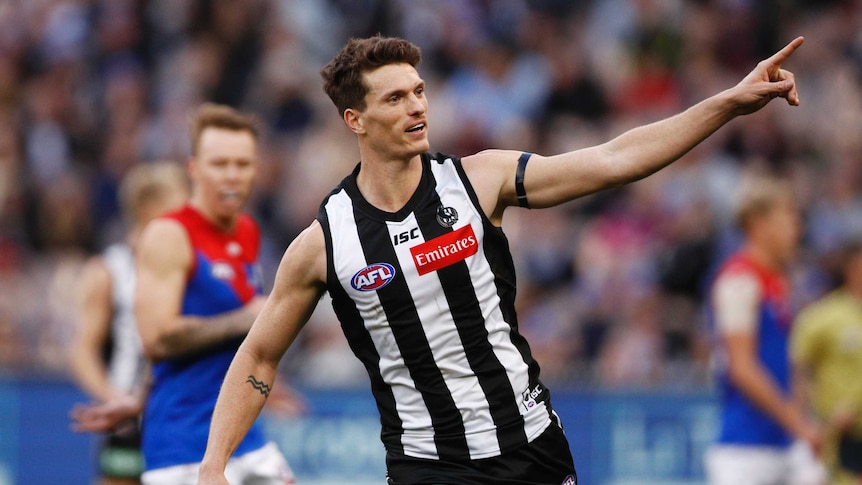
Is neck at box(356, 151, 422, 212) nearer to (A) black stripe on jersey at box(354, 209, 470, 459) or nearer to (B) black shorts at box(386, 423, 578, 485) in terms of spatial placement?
(A) black stripe on jersey at box(354, 209, 470, 459)

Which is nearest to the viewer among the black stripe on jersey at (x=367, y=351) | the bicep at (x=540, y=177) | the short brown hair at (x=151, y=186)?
the bicep at (x=540, y=177)

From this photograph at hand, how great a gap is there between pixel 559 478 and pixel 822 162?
355 inches

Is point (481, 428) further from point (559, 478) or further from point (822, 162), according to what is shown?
point (822, 162)

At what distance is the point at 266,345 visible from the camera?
17.8ft

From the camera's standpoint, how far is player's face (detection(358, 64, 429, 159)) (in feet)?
17.4

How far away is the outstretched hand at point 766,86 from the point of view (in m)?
4.89

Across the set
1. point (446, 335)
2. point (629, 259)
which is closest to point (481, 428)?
point (446, 335)

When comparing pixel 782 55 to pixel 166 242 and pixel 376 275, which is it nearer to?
pixel 376 275

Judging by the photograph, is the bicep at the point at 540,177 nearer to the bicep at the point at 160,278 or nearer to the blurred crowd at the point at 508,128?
the bicep at the point at 160,278

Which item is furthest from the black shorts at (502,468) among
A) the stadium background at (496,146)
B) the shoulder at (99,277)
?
the stadium background at (496,146)

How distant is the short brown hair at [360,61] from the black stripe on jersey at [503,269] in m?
0.46

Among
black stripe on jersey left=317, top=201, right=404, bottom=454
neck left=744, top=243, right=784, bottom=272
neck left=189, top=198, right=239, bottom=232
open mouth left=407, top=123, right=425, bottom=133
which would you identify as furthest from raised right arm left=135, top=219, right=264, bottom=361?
neck left=744, top=243, right=784, bottom=272

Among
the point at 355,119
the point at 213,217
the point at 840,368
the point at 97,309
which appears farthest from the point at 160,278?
the point at 840,368

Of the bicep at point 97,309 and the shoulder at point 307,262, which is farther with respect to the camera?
the bicep at point 97,309
